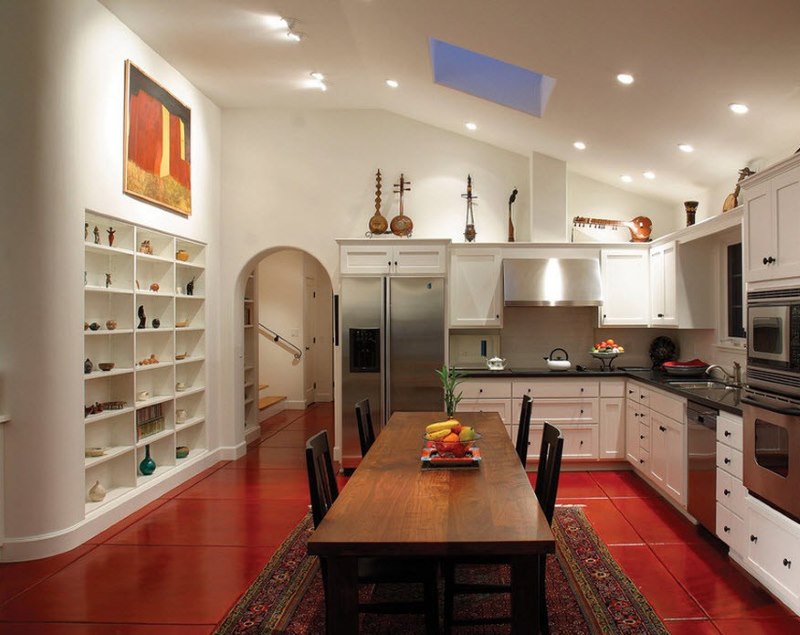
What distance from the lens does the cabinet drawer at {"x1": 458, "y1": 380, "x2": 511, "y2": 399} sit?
5523 mm

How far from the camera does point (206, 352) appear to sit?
19.2ft

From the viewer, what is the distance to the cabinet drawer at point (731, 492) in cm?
321

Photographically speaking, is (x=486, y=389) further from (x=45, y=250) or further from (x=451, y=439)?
(x=45, y=250)

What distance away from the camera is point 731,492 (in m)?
3.34

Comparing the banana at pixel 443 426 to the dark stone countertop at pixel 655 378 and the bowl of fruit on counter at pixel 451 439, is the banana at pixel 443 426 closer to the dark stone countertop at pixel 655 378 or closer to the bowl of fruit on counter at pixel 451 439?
the bowl of fruit on counter at pixel 451 439

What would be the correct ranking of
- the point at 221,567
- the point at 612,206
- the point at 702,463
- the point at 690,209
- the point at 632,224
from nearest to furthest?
the point at 221,567, the point at 702,463, the point at 690,209, the point at 632,224, the point at 612,206

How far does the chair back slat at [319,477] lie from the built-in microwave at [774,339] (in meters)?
2.26

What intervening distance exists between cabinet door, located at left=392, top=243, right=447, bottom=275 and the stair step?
3751 mm

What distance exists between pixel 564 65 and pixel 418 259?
2.34 meters

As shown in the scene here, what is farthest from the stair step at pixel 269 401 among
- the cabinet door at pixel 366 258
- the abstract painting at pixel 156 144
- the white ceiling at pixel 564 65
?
the white ceiling at pixel 564 65

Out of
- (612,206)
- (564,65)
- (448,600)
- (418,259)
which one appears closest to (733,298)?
(612,206)

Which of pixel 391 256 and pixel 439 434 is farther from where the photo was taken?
pixel 391 256

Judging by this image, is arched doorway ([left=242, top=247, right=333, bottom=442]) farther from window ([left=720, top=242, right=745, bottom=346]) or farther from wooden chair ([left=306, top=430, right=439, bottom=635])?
wooden chair ([left=306, top=430, right=439, bottom=635])

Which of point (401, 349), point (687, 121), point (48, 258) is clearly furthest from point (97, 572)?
point (687, 121)
